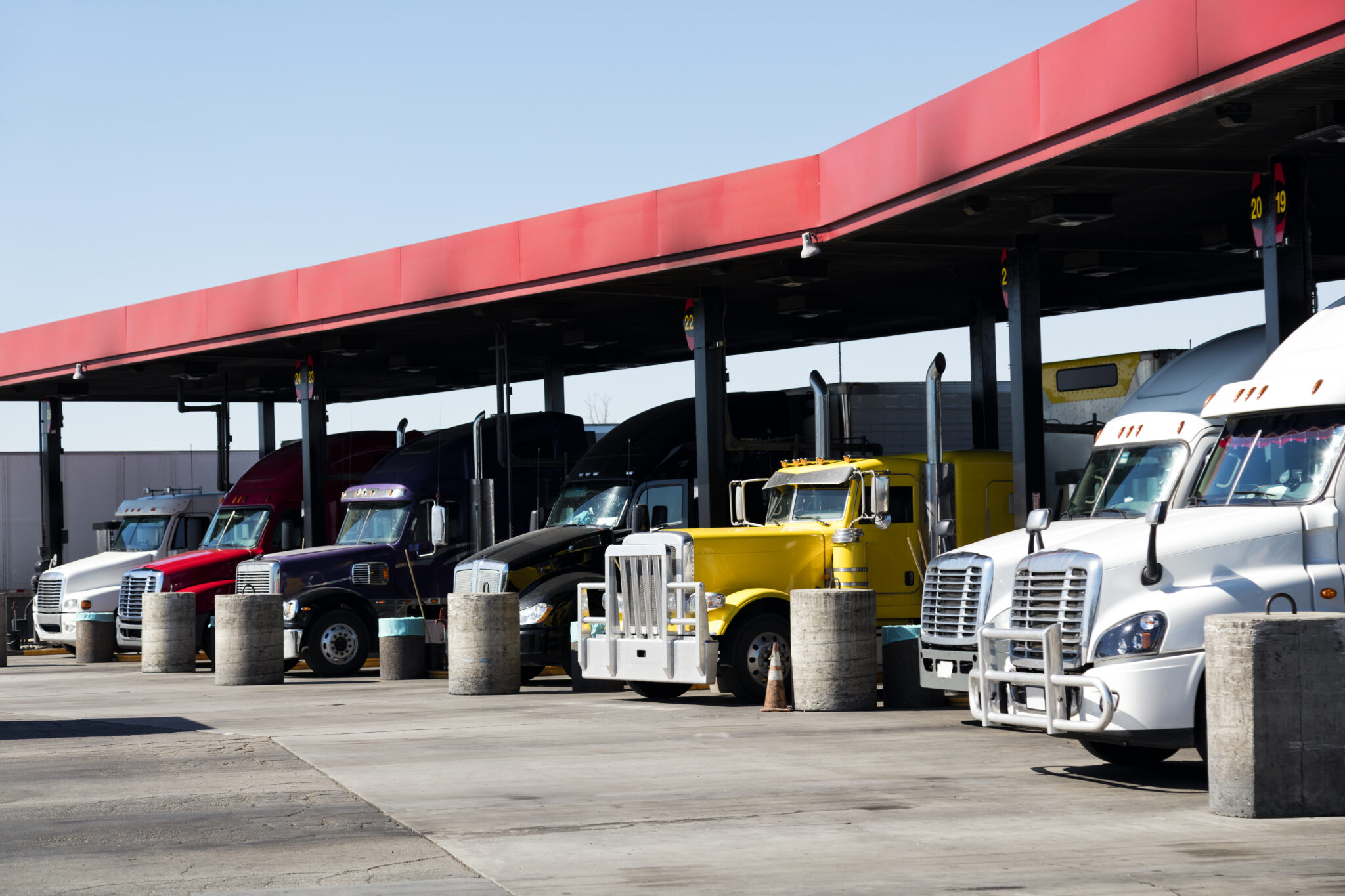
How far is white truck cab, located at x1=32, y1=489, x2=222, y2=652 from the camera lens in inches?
1198

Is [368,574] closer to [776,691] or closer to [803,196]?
[803,196]

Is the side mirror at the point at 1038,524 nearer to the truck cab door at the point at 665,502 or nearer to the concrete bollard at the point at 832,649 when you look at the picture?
the concrete bollard at the point at 832,649

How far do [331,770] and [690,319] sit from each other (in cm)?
1253

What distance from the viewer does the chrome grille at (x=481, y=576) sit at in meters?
20.8

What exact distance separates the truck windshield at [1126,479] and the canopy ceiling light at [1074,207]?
170 inches

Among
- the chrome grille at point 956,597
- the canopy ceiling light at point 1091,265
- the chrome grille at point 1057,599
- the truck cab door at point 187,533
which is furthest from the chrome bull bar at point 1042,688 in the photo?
the truck cab door at point 187,533

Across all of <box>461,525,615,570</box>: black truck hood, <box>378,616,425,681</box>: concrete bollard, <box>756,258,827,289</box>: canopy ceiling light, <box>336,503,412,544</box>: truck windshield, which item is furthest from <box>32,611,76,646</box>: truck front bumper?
<box>756,258,827,289</box>: canopy ceiling light

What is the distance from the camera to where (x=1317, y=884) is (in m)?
7.55

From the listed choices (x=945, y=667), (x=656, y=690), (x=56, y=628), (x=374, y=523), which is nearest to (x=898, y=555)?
(x=656, y=690)

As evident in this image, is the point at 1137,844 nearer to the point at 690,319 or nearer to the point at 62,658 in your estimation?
the point at 690,319

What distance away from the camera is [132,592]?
27.7 m

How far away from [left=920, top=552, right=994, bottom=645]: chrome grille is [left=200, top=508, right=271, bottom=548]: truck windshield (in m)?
16.7

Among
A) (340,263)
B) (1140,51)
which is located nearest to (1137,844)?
(1140,51)

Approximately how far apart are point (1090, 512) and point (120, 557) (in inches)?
860
